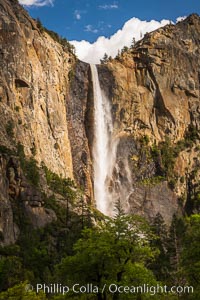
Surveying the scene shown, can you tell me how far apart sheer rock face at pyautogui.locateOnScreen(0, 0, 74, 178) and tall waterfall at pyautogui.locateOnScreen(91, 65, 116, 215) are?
691cm

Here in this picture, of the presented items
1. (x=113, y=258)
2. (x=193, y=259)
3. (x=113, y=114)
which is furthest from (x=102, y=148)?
(x=113, y=258)

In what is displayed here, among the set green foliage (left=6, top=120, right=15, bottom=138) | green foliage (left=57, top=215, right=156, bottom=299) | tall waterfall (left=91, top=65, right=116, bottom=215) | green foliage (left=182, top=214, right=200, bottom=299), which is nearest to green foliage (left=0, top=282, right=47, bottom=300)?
green foliage (left=57, top=215, right=156, bottom=299)

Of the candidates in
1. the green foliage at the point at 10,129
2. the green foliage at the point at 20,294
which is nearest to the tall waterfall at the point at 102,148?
the green foliage at the point at 10,129

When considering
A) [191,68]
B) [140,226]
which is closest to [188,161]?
[191,68]

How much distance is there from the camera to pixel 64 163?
87938mm

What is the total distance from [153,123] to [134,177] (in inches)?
534

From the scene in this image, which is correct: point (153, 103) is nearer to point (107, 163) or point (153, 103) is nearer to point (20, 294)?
point (107, 163)

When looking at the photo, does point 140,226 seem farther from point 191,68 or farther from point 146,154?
point 191,68

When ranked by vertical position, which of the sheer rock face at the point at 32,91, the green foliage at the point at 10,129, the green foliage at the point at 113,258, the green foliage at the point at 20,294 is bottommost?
the green foliage at the point at 20,294

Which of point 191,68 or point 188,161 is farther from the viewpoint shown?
point 191,68

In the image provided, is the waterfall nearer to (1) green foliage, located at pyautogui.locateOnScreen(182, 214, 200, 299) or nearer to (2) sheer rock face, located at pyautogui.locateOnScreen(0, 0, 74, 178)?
(2) sheer rock face, located at pyautogui.locateOnScreen(0, 0, 74, 178)

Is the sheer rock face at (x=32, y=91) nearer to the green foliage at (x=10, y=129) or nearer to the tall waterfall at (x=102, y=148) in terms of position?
the green foliage at (x=10, y=129)

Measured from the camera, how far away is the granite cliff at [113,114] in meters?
77.2

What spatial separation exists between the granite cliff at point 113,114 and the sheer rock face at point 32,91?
6.7 inches
